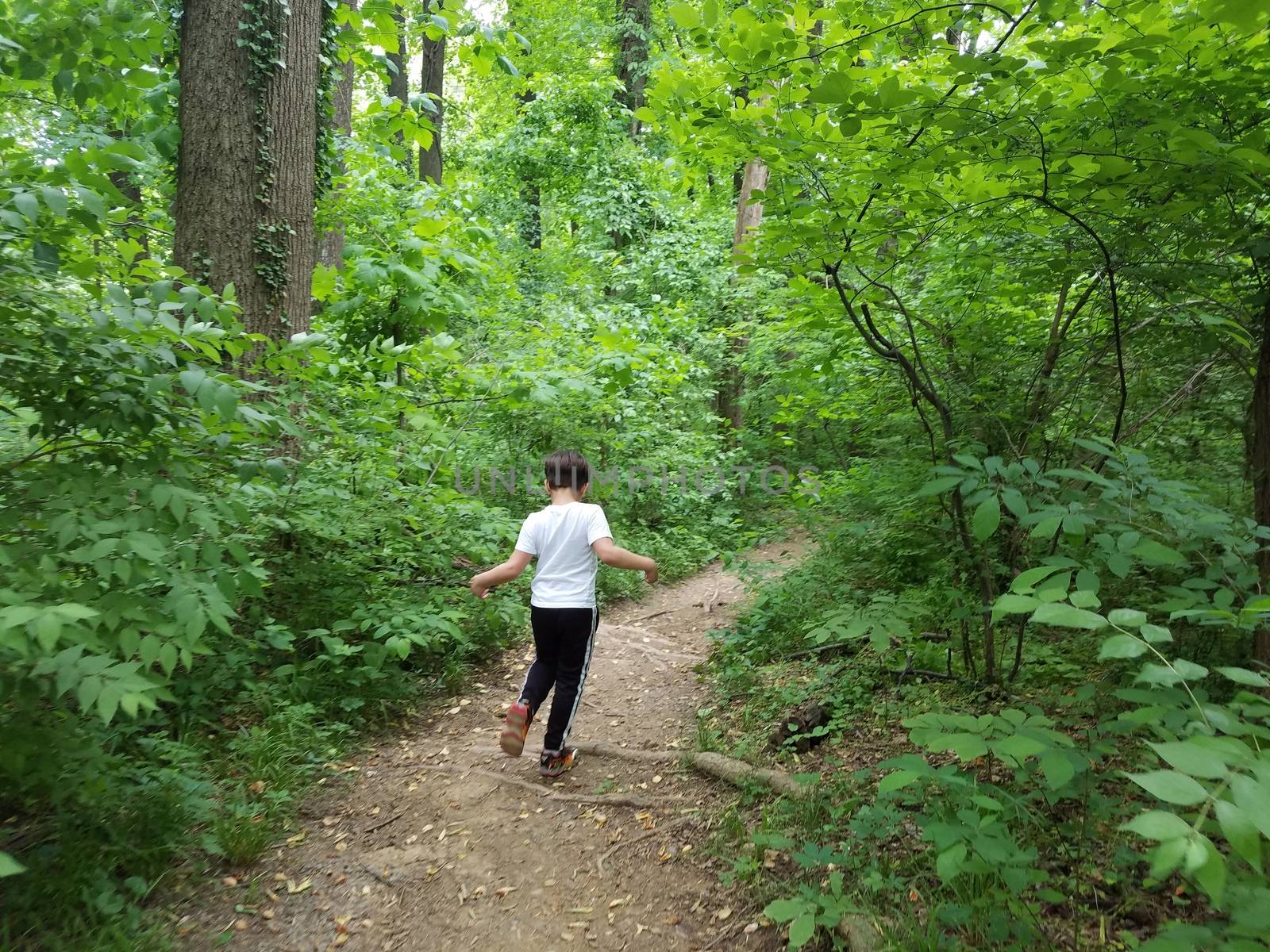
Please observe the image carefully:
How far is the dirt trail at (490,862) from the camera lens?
2.79m

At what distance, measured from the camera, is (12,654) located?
2072mm

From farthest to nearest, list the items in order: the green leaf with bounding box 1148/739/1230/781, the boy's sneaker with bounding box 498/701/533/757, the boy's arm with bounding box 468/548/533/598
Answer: the boy's sneaker with bounding box 498/701/533/757
the boy's arm with bounding box 468/548/533/598
the green leaf with bounding box 1148/739/1230/781

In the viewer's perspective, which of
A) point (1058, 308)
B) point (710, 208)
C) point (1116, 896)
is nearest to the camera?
point (1116, 896)

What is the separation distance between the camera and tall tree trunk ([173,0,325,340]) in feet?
15.2

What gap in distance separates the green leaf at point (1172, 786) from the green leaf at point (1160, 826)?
3cm

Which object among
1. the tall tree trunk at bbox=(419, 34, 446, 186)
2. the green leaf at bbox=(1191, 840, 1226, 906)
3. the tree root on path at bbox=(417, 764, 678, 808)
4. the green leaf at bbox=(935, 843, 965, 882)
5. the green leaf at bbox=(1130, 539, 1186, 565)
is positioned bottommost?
the tree root on path at bbox=(417, 764, 678, 808)

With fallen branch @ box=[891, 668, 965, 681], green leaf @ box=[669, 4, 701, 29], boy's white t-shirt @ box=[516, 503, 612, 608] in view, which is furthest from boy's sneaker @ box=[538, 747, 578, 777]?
green leaf @ box=[669, 4, 701, 29]

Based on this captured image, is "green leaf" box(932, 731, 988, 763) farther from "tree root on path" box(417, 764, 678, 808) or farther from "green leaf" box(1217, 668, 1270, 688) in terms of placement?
"tree root on path" box(417, 764, 678, 808)

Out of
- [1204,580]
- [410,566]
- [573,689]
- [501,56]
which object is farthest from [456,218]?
[1204,580]

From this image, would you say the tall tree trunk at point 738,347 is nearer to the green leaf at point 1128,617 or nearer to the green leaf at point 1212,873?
the green leaf at point 1128,617

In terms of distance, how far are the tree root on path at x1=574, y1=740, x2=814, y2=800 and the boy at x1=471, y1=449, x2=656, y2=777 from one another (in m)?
0.45

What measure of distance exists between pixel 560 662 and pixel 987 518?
2.56 metres

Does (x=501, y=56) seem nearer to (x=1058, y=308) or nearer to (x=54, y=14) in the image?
(x=54, y=14)

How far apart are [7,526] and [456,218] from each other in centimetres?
→ 515
